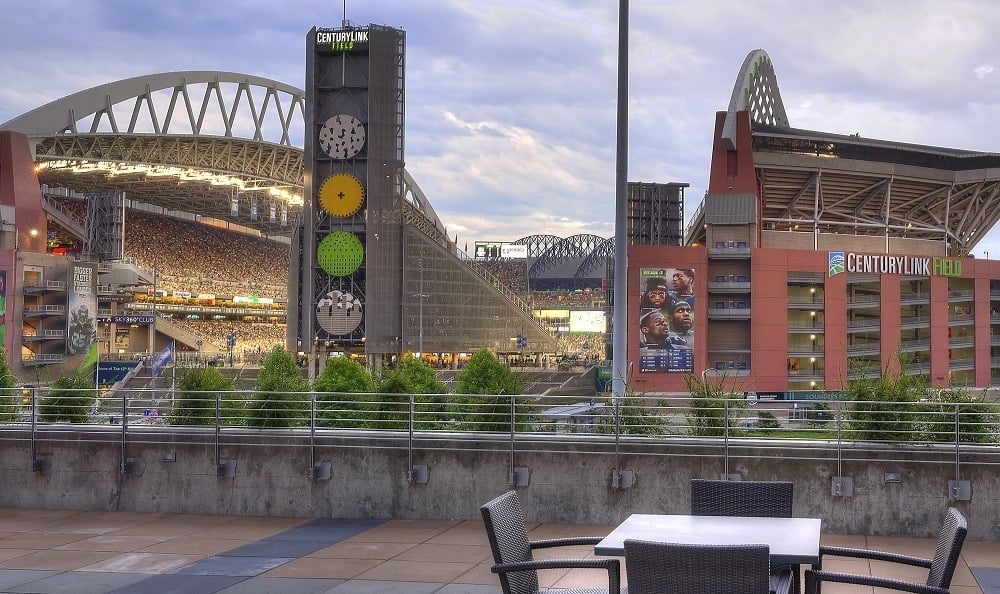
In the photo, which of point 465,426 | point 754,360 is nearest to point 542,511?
point 465,426

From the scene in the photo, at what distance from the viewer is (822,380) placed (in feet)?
251

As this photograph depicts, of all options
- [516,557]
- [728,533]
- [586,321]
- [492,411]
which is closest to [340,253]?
[586,321]

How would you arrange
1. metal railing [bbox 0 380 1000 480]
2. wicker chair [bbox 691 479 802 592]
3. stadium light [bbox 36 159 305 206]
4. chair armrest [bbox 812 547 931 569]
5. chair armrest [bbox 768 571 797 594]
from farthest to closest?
1. stadium light [bbox 36 159 305 206]
2. metal railing [bbox 0 380 1000 480]
3. wicker chair [bbox 691 479 802 592]
4. chair armrest [bbox 812 547 931 569]
5. chair armrest [bbox 768 571 797 594]

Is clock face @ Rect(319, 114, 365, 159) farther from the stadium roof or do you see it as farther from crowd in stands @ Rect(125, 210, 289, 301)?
crowd in stands @ Rect(125, 210, 289, 301)

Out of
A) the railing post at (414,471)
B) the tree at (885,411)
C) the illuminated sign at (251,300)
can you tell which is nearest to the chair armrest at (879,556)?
the tree at (885,411)

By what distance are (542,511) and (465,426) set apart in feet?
6.04

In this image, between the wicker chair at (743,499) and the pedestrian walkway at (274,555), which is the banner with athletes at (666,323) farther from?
the wicker chair at (743,499)

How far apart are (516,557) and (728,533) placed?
4.65 feet

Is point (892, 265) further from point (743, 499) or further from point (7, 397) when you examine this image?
point (743, 499)

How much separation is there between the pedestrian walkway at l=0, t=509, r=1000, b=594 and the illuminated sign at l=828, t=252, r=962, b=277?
66790 millimetres

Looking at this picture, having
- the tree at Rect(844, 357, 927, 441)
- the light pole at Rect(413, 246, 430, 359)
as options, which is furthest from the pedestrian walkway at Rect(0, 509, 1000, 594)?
the light pole at Rect(413, 246, 430, 359)

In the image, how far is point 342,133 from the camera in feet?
286

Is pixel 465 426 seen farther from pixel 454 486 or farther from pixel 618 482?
pixel 618 482

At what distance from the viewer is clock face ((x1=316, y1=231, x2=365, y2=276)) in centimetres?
8744
